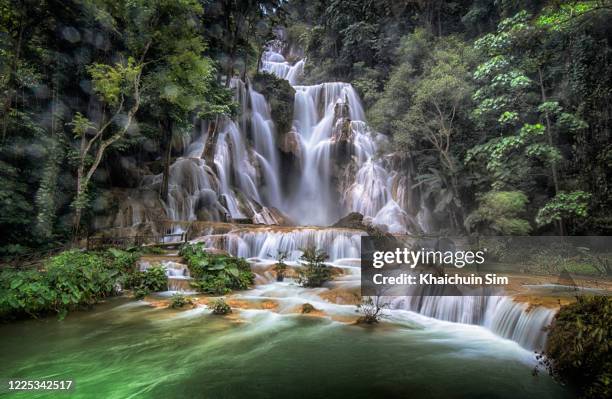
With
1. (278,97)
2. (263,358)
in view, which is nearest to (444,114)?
(278,97)

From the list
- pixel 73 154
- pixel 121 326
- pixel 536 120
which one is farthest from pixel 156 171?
pixel 536 120

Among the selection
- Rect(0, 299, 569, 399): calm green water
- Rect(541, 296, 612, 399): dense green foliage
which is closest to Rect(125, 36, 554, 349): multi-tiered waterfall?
Rect(0, 299, 569, 399): calm green water

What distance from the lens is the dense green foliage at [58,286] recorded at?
23.7 feet

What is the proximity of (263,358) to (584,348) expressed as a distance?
433 cm

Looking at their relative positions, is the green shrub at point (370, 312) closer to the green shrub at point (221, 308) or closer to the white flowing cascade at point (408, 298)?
the white flowing cascade at point (408, 298)

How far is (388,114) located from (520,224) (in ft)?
31.4

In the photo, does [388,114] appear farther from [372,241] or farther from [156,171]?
[156,171]

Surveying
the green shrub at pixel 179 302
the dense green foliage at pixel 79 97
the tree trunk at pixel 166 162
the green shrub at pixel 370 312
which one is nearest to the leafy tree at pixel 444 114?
the dense green foliage at pixel 79 97

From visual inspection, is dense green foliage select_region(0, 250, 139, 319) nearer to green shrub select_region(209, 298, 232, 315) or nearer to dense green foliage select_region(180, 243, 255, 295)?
dense green foliage select_region(180, 243, 255, 295)

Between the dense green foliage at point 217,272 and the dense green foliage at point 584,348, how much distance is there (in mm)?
7840

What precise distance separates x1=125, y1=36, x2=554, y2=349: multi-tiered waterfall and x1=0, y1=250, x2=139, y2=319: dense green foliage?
2333mm

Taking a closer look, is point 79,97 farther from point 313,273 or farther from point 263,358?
point 263,358

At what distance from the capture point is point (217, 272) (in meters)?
10.6

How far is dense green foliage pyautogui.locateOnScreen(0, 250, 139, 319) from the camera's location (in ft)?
23.7
